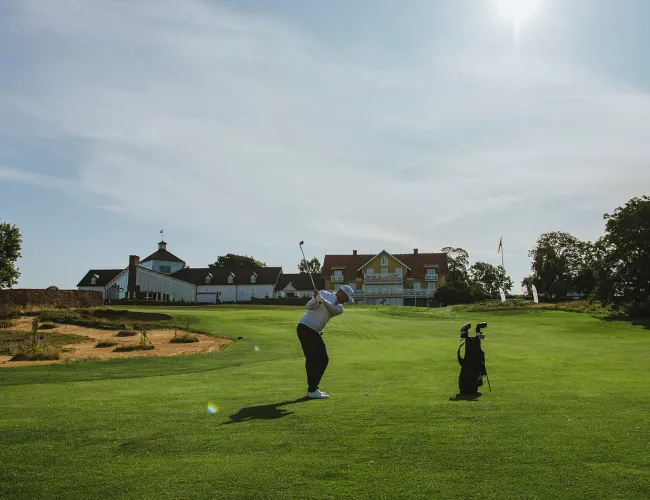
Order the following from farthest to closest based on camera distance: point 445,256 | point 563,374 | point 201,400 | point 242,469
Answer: point 445,256, point 563,374, point 201,400, point 242,469

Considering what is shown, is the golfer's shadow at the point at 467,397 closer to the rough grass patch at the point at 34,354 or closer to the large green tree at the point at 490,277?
the rough grass patch at the point at 34,354

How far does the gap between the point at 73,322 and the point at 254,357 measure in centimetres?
2170

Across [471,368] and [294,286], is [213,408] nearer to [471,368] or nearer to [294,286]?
[471,368]

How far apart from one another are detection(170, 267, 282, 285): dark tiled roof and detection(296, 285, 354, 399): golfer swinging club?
104m

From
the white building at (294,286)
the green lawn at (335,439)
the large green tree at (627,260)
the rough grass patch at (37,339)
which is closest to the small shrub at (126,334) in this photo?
the rough grass patch at (37,339)

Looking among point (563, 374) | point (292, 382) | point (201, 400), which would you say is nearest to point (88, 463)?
point (201, 400)

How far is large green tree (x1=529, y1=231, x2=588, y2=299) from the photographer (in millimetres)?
110500

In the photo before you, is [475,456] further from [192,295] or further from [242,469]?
[192,295]

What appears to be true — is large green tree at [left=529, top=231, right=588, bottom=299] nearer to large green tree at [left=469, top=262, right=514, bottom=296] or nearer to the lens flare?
large green tree at [left=469, top=262, right=514, bottom=296]

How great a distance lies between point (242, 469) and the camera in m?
6.00

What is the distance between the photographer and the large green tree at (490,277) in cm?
12362

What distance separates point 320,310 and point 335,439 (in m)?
4.47

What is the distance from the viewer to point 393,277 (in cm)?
11050

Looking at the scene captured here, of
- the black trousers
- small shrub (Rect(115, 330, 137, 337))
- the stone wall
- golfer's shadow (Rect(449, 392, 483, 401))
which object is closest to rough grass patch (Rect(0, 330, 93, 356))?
small shrub (Rect(115, 330, 137, 337))
